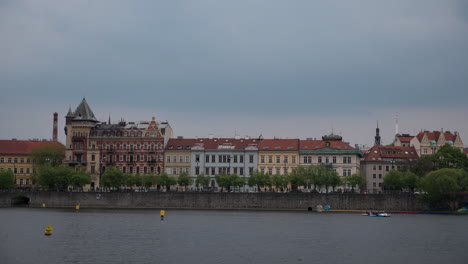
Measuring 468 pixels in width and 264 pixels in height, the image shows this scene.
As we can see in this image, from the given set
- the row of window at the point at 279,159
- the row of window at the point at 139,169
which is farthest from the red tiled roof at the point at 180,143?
the row of window at the point at 279,159

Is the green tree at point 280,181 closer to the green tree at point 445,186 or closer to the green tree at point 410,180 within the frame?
the green tree at point 410,180

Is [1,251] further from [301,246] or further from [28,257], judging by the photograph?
[301,246]

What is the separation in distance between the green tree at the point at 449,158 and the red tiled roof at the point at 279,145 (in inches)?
1126

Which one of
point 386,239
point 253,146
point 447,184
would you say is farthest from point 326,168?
point 386,239

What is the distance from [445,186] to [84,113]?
81.1 meters

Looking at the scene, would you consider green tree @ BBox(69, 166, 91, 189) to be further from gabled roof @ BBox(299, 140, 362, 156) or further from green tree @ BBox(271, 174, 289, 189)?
gabled roof @ BBox(299, 140, 362, 156)

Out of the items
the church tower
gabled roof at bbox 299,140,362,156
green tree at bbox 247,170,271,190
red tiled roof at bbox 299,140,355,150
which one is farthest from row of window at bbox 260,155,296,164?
the church tower

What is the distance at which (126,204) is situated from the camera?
132375 mm

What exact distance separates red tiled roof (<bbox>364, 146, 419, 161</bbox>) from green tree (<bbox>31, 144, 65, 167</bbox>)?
228 feet

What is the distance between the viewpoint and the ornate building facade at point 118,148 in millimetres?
155250

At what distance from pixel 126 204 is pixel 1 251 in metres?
70.3

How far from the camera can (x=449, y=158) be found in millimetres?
145625

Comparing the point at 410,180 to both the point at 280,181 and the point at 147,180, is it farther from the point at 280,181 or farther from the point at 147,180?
the point at 147,180

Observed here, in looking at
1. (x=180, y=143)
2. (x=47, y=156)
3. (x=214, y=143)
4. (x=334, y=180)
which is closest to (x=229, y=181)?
(x=214, y=143)
